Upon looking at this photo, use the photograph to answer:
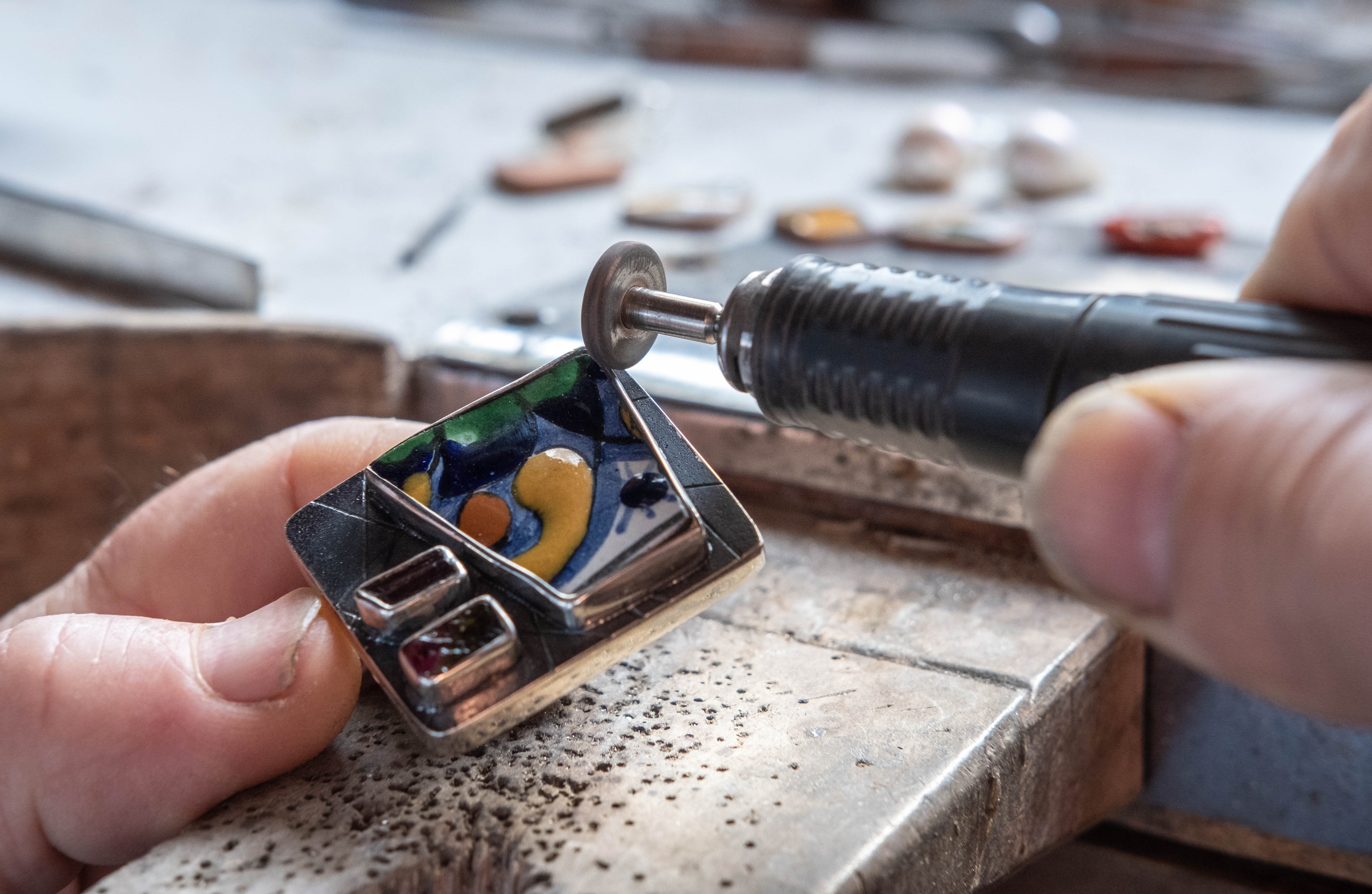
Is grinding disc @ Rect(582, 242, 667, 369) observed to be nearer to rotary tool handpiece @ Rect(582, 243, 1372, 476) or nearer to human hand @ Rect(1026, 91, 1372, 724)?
rotary tool handpiece @ Rect(582, 243, 1372, 476)

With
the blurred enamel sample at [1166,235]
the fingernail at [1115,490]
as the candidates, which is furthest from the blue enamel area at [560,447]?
the blurred enamel sample at [1166,235]

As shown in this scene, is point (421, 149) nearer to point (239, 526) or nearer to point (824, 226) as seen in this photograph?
point (824, 226)

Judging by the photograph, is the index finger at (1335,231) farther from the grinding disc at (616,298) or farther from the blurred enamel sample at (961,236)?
the blurred enamel sample at (961,236)

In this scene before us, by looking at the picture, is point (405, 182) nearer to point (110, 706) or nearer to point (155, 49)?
point (155, 49)

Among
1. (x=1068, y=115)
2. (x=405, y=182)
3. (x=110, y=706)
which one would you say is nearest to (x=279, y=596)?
(x=110, y=706)

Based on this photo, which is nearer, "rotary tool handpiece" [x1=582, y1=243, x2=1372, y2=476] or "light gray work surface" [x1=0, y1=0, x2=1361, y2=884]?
"rotary tool handpiece" [x1=582, y1=243, x2=1372, y2=476]

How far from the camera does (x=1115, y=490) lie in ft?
1.02

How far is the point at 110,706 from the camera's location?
1.41ft

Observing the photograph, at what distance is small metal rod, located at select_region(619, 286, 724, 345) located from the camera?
44 cm

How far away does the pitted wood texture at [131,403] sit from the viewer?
84cm

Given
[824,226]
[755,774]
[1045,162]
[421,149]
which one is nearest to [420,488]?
[755,774]

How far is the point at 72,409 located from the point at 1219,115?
4.80ft

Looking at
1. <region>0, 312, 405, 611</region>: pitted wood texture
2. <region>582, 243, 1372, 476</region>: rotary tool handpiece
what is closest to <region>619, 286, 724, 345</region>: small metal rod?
<region>582, 243, 1372, 476</region>: rotary tool handpiece

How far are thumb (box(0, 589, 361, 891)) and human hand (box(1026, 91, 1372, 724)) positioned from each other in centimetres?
28
